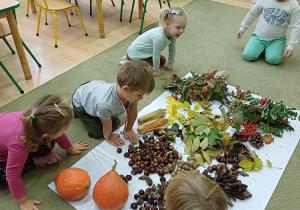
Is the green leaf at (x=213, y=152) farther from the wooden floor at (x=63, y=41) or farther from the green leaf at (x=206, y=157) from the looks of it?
the wooden floor at (x=63, y=41)

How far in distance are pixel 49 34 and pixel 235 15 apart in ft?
8.37

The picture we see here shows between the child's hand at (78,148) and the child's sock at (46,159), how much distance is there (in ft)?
0.36

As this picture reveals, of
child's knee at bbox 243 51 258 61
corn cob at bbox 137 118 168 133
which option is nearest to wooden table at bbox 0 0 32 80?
corn cob at bbox 137 118 168 133

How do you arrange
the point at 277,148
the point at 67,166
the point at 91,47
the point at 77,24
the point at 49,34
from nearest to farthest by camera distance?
the point at 67,166 < the point at 277,148 < the point at 91,47 < the point at 49,34 < the point at 77,24

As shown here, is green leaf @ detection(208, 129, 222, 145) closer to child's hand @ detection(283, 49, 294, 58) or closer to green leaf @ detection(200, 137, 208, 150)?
green leaf @ detection(200, 137, 208, 150)

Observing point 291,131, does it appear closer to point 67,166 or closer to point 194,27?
point 67,166

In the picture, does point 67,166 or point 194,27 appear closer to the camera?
point 67,166

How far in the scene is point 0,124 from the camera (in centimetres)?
142

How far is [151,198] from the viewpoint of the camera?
4.88ft

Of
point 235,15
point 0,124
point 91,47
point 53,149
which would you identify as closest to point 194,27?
point 235,15

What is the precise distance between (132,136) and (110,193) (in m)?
0.57

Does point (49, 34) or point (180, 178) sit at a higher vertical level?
point (180, 178)

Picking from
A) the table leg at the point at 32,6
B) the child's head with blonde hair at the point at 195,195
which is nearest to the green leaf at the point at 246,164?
the child's head with blonde hair at the point at 195,195

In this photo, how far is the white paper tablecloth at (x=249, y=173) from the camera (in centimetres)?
151
